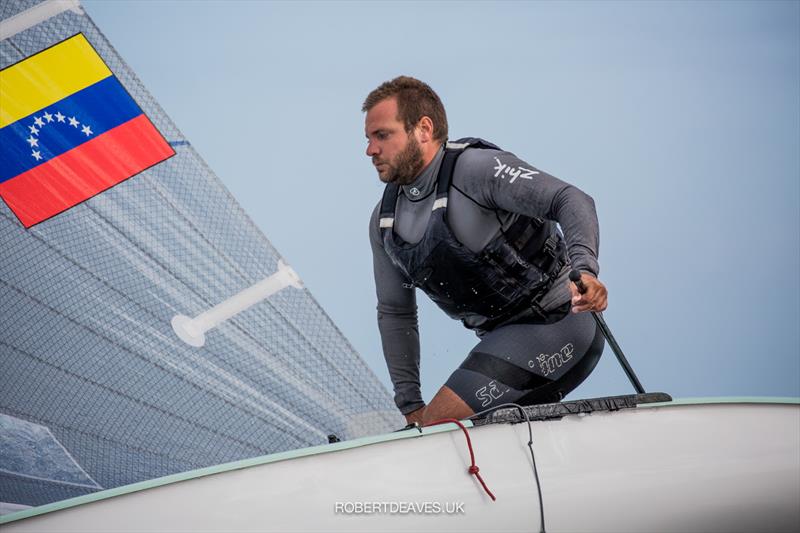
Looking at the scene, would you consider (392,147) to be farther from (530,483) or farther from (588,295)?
(530,483)

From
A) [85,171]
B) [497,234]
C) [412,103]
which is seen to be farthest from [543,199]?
[85,171]

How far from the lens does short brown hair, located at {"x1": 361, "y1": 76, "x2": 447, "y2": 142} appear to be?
1717 millimetres

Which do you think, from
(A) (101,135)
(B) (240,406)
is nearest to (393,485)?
(B) (240,406)

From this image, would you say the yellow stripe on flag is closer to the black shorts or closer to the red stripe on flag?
the red stripe on flag

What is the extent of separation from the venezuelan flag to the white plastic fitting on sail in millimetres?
354

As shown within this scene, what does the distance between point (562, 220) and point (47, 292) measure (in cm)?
113

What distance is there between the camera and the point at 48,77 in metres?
2.02

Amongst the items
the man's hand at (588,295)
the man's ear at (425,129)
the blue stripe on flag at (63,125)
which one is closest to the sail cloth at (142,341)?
the blue stripe on flag at (63,125)

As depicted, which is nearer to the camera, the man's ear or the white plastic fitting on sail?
the man's ear

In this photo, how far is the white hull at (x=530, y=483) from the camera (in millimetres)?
1195

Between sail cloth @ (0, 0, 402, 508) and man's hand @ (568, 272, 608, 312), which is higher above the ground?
sail cloth @ (0, 0, 402, 508)

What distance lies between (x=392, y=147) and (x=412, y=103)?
0.10 meters

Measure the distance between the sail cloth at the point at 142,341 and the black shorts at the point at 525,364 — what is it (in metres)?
0.61

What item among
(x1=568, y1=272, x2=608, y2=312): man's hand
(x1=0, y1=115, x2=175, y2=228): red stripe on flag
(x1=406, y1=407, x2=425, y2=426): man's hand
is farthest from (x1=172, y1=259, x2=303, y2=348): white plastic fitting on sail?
(x1=568, y1=272, x2=608, y2=312): man's hand
